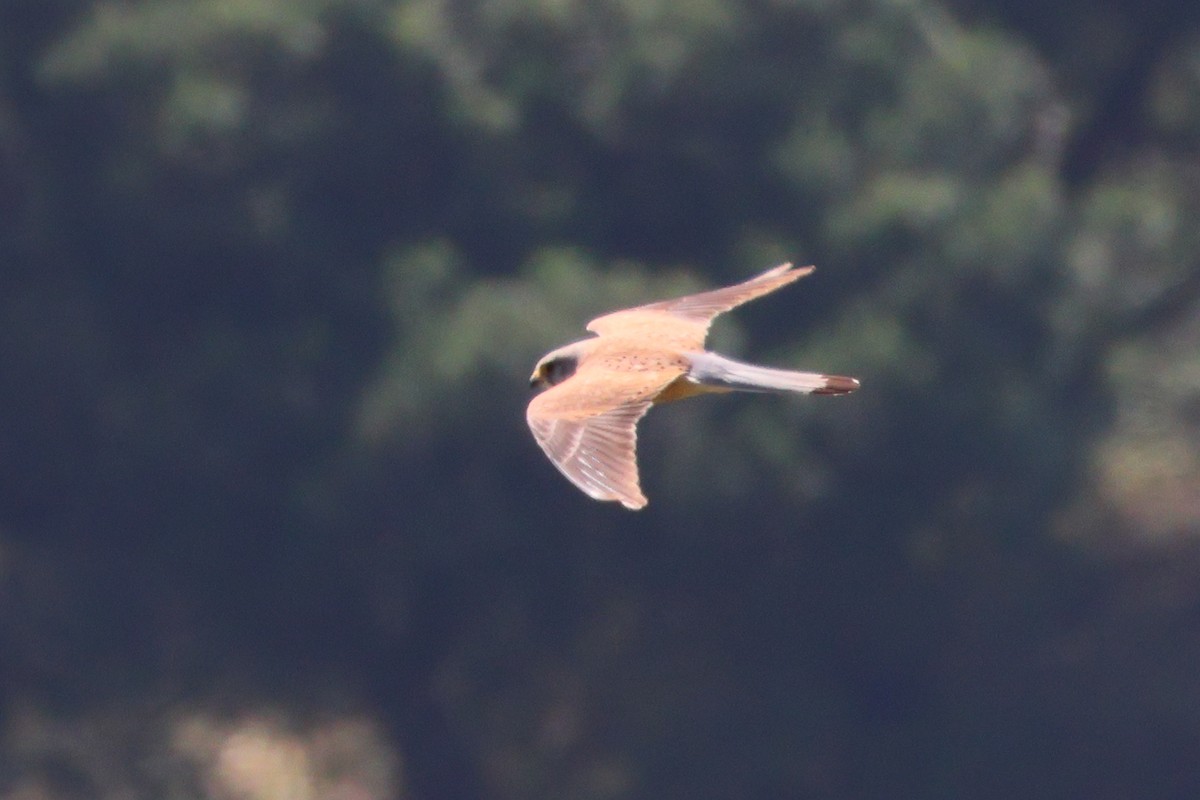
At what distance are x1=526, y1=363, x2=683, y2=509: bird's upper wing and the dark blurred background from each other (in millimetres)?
7218

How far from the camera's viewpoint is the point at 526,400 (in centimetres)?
1227

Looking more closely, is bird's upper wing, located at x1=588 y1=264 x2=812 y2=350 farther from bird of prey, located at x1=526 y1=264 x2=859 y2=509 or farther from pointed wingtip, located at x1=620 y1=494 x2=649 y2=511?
pointed wingtip, located at x1=620 y1=494 x2=649 y2=511

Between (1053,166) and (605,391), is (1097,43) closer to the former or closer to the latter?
(1053,166)

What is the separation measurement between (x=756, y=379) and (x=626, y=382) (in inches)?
12.1

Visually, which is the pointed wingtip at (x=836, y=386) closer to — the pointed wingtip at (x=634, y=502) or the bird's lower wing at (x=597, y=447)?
the bird's lower wing at (x=597, y=447)

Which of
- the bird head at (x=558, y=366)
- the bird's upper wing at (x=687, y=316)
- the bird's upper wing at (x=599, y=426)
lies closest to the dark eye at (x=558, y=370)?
the bird head at (x=558, y=366)

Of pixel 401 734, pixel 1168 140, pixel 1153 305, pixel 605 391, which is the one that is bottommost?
pixel 605 391

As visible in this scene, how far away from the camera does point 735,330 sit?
505 inches

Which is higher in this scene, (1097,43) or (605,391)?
(1097,43)

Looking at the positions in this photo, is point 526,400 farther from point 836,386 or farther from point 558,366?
point 836,386

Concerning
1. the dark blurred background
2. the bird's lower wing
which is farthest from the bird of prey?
the dark blurred background

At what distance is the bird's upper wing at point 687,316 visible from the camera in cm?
552

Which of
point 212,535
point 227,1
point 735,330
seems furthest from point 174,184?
point 735,330

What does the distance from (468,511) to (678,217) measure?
2272mm
